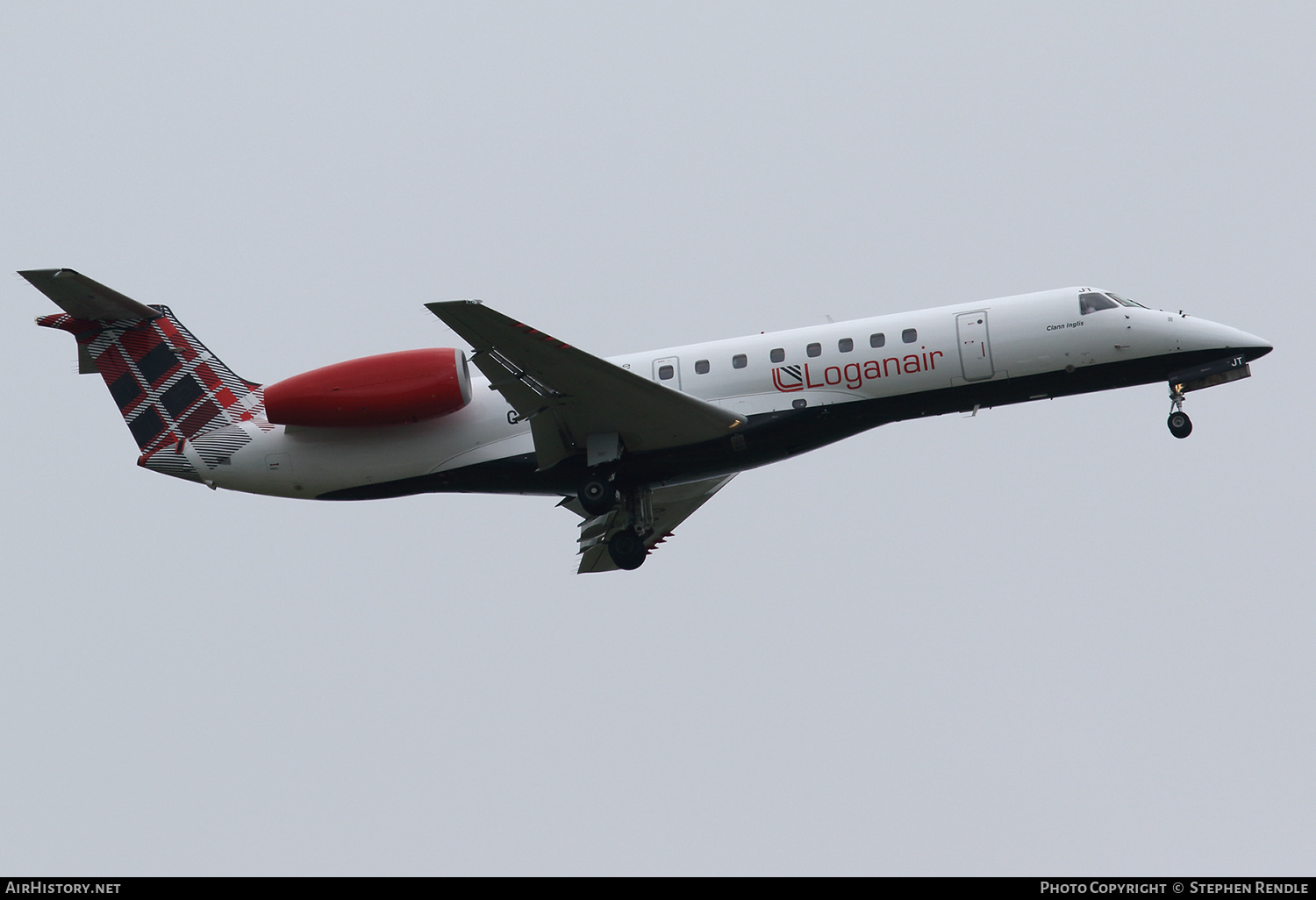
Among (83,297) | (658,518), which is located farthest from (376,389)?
(658,518)

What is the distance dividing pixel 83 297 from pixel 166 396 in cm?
218

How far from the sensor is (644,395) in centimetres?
2205

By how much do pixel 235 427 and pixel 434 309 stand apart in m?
6.03

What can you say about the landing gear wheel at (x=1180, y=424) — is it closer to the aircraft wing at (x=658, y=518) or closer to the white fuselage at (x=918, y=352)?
the white fuselage at (x=918, y=352)

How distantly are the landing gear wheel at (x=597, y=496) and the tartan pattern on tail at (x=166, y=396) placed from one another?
588cm

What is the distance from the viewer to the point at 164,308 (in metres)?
24.8

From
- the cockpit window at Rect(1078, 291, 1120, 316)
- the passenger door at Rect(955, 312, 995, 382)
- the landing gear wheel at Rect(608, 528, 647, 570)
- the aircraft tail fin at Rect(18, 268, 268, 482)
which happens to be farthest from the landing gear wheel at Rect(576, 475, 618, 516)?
the cockpit window at Rect(1078, 291, 1120, 316)

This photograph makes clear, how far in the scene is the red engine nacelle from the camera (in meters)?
22.8

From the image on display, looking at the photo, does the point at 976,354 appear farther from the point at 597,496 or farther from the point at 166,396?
the point at 166,396

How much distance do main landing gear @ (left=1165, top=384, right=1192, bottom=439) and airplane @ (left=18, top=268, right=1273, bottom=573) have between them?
0.03 meters

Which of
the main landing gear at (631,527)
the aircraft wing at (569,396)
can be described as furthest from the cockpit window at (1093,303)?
the main landing gear at (631,527)

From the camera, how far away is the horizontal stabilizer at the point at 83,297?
22.5 meters

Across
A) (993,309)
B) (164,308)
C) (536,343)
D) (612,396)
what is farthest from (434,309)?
(993,309)

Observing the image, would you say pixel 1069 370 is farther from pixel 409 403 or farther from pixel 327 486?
pixel 327 486
